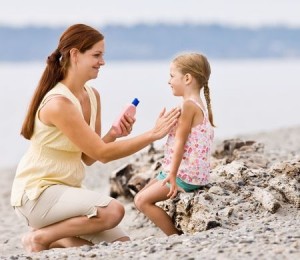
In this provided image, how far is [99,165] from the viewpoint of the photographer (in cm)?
1248

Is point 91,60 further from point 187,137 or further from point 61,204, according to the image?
point 61,204

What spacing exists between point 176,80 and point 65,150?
875 millimetres

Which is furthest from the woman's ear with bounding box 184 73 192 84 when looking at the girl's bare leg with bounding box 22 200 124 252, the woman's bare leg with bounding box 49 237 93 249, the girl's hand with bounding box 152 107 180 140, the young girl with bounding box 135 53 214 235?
the woman's bare leg with bounding box 49 237 93 249

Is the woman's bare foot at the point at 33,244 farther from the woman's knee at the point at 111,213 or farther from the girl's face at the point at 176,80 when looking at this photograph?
the girl's face at the point at 176,80

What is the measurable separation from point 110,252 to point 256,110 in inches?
984

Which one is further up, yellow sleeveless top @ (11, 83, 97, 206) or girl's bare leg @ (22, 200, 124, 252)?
yellow sleeveless top @ (11, 83, 97, 206)

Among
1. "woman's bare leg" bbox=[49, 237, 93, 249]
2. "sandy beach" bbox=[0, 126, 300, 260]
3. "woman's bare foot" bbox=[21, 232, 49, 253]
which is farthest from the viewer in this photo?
"woman's bare leg" bbox=[49, 237, 93, 249]

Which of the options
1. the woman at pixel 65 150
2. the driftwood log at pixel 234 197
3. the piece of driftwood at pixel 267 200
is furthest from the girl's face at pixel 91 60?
the piece of driftwood at pixel 267 200

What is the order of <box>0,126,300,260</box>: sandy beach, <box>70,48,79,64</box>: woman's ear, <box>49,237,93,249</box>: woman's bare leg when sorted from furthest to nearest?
<box>49,237,93,249</box>: woman's bare leg, <box>70,48,79,64</box>: woman's ear, <box>0,126,300,260</box>: sandy beach

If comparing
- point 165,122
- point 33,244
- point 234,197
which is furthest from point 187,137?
point 33,244

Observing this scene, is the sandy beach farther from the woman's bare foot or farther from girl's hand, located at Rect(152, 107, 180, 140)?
girl's hand, located at Rect(152, 107, 180, 140)

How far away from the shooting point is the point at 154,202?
6430mm

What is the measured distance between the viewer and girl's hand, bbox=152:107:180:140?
6.02m

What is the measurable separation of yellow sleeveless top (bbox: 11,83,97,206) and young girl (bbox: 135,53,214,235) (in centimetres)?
53
